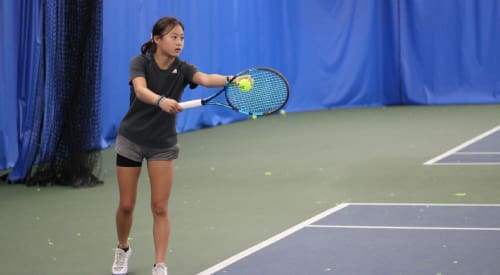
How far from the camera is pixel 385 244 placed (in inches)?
219

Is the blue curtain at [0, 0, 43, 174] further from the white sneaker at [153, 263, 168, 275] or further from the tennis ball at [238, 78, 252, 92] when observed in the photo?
the tennis ball at [238, 78, 252, 92]

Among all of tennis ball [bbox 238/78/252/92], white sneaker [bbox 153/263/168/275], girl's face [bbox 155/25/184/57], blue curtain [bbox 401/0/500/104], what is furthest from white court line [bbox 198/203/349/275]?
blue curtain [bbox 401/0/500/104]

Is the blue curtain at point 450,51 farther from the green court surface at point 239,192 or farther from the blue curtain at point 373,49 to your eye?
the green court surface at point 239,192

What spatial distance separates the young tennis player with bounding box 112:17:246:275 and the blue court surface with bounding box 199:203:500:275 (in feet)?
1.74

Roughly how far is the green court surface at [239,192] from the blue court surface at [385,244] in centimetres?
22

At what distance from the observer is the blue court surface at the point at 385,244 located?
5.00 m

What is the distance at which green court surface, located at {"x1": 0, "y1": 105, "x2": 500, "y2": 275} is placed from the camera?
5.63m

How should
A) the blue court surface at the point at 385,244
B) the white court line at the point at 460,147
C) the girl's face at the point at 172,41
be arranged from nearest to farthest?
the girl's face at the point at 172,41
the blue court surface at the point at 385,244
the white court line at the point at 460,147

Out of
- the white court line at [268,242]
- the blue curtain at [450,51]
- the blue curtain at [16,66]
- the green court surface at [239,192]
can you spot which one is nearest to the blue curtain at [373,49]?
the blue curtain at [450,51]

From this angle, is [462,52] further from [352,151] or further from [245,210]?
[245,210]

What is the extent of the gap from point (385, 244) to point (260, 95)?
127cm

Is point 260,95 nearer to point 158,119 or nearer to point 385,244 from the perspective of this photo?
point 158,119

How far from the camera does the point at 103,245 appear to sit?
Result: 579 cm

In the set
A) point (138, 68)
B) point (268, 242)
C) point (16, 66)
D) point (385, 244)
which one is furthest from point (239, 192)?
point (138, 68)
